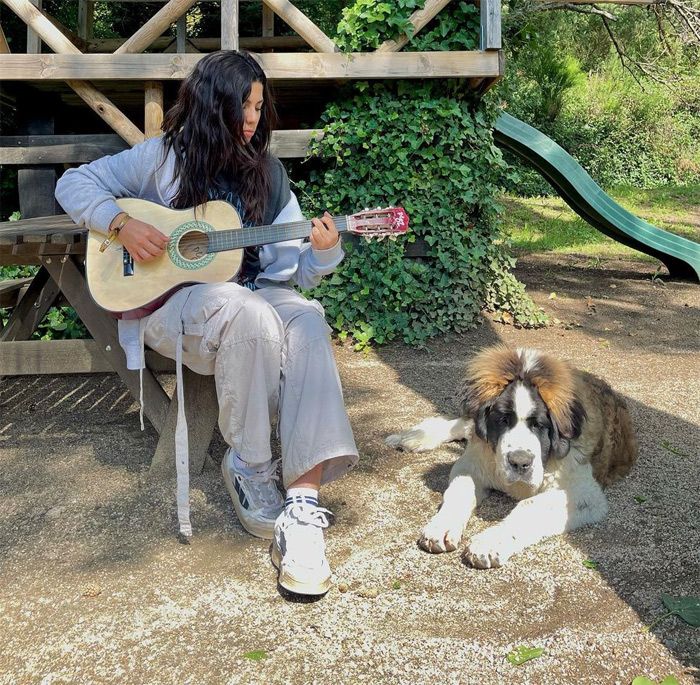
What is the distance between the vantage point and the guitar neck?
3.30m

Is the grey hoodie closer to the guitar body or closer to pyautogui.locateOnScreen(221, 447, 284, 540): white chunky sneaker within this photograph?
the guitar body

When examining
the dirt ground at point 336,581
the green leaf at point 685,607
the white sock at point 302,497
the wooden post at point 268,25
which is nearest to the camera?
the dirt ground at point 336,581

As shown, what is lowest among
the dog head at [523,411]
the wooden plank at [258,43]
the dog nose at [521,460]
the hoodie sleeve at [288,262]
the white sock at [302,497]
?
the white sock at [302,497]

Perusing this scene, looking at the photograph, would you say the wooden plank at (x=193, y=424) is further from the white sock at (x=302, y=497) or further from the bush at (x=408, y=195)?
the bush at (x=408, y=195)

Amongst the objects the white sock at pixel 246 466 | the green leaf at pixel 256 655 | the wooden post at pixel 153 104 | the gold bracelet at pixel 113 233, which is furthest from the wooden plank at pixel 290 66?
the green leaf at pixel 256 655

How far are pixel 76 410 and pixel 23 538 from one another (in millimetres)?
1771

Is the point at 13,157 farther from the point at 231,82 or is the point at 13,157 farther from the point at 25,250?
the point at 231,82

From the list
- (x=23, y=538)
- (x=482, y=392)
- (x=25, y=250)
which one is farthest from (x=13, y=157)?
(x=482, y=392)

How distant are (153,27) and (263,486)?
4.22 m

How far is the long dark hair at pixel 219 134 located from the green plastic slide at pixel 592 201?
6190mm

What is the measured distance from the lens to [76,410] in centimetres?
482

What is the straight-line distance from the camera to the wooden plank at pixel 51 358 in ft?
13.0

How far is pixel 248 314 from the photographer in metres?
2.97

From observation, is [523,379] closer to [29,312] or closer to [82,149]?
[29,312]
